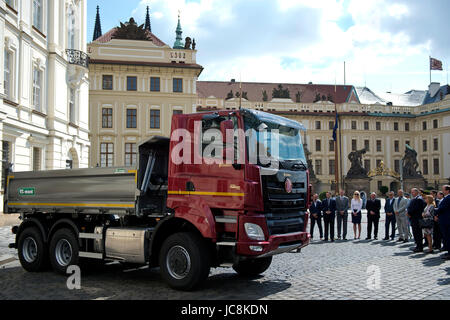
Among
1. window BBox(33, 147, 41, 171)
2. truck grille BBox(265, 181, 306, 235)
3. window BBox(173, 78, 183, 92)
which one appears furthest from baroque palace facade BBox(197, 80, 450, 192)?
truck grille BBox(265, 181, 306, 235)

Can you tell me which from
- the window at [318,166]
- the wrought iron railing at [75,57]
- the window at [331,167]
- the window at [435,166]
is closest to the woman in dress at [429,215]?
the wrought iron railing at [75,57]

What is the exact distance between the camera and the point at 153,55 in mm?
49344

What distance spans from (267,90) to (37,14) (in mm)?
57743

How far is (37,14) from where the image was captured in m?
23.7

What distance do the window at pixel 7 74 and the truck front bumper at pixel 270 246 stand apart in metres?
16.9

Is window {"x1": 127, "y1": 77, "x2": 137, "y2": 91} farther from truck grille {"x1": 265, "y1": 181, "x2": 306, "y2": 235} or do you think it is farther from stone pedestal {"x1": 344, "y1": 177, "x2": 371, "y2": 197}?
truck grille {"x1": 265, "y1": 181, "x2": 306, "y2": 235}

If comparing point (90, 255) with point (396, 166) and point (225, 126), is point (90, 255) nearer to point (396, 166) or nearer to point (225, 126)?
point (225, 126)

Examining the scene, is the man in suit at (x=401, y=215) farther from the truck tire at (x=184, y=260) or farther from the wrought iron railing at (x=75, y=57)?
the wrought iron railing at (x=75, y=57)

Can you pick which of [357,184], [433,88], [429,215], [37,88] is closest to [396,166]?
[433,88]
